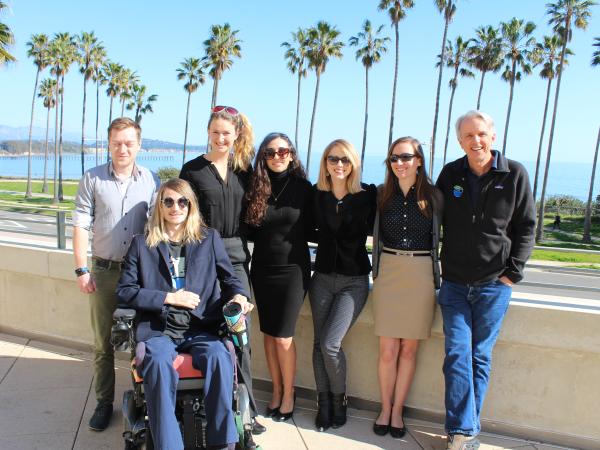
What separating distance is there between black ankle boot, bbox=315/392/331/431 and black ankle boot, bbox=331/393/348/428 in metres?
0.04

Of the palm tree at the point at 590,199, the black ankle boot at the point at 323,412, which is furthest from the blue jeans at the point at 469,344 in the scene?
the palm tree at the point at 590,199

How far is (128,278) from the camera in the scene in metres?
3.15

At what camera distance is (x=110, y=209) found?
3.44 meters

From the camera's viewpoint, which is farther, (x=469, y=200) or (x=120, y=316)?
(x=469, y=200)

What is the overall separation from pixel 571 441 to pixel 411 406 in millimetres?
1104

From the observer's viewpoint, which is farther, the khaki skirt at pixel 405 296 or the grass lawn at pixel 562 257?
the grass lawn at pixel 562 257

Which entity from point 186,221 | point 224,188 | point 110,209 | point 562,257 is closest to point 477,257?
point 224,188

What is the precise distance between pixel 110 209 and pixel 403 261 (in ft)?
6.81

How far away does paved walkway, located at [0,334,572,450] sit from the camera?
3.36 m

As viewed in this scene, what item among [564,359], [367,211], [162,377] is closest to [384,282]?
[367,211]

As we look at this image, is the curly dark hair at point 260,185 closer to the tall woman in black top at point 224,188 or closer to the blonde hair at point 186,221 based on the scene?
the tall woman in black top at point 224,188

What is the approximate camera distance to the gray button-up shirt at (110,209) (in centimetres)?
343

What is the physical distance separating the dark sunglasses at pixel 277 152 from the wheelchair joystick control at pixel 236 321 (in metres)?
1.12

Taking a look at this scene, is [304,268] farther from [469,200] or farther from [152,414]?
[152,414]
